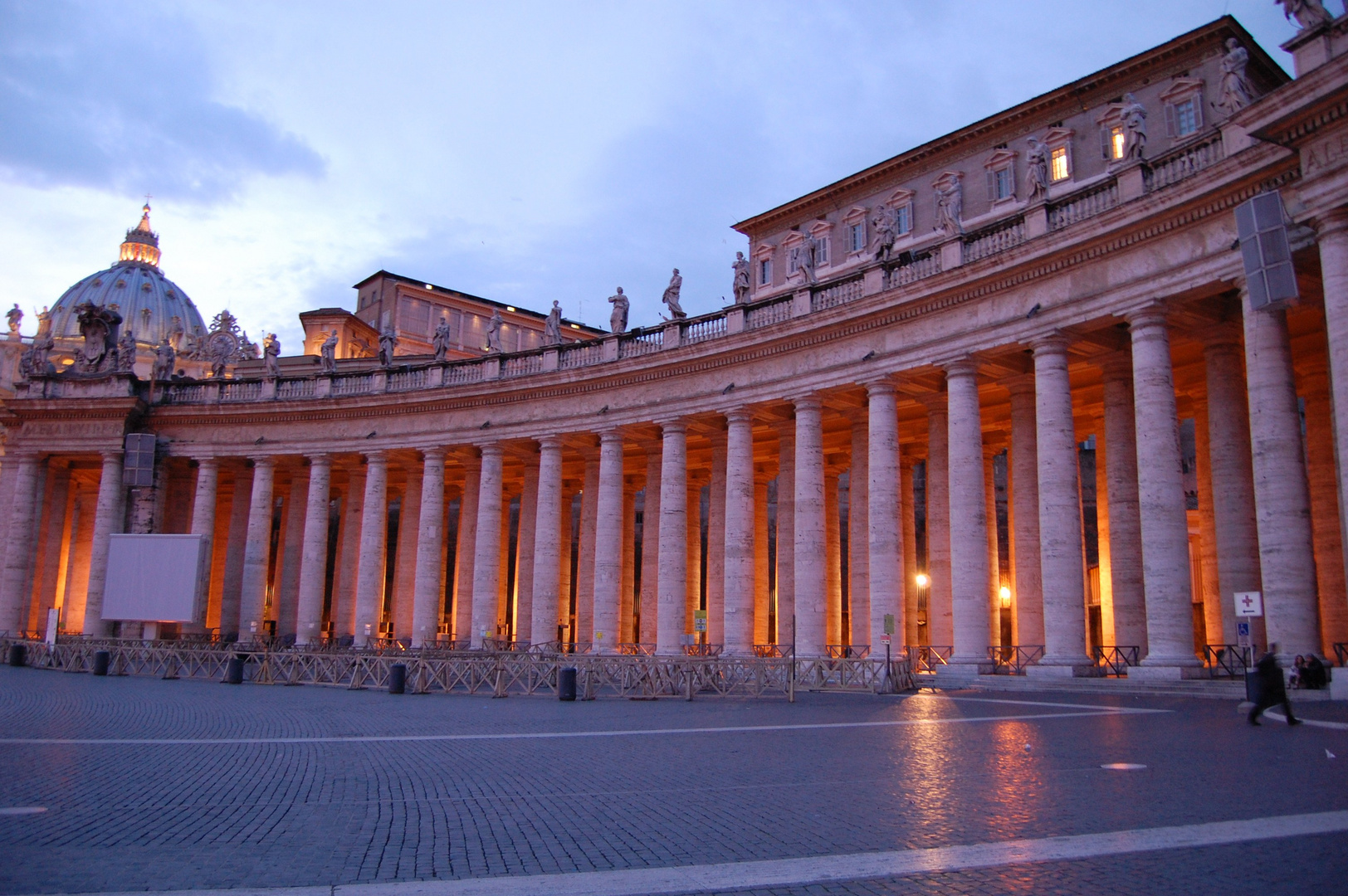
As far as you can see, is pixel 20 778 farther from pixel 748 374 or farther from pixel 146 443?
pixel 146 443

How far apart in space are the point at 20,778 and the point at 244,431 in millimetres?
40950

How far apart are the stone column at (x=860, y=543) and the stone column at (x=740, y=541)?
13.0 ft

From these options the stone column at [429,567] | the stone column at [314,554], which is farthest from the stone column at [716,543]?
the stone column at [314,554]

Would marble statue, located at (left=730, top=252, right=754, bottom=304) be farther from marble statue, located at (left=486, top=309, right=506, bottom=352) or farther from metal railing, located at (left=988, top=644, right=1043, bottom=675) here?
metal railing, located at (left=988, top=644, right=1043, bottom=675)

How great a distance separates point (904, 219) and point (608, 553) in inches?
1033

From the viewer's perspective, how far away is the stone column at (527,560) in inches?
1730

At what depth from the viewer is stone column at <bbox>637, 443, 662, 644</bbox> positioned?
42.6 meters

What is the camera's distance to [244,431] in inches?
1978

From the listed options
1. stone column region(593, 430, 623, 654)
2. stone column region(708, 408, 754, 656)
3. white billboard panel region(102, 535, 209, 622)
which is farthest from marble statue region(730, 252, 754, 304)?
white billboard panel region(102, 535, 209, 622)

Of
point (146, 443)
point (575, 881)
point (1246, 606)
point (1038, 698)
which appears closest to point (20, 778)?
point (575, 881)

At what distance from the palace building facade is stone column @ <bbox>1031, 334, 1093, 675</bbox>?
0.11 m

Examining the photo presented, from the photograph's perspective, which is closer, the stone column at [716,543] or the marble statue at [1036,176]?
the marble statue at [1036,176]

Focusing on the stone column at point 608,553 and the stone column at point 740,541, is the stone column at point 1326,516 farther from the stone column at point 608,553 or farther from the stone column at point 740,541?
the stone column at point 608,553

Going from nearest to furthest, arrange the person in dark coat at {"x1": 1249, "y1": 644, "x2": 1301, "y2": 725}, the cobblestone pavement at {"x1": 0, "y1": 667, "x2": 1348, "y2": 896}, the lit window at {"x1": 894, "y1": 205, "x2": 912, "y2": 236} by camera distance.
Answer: the cobblestone pavement at {"x1": 0, "y1": 667, "x2": 1348, "y2": 896}
the person in dark coat at {"x1": 1249, "y1": 644, "x2": 1301, "y2": 725}
the lit window at {"x1": 894, "y1": 205, "x2": 912, "y2": 236}
